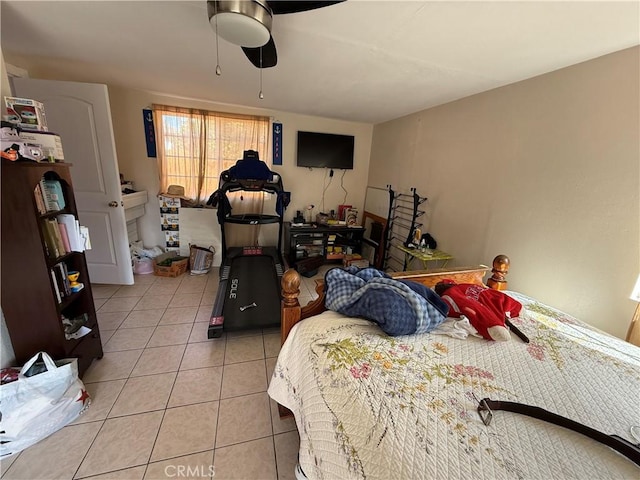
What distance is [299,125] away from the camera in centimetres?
385

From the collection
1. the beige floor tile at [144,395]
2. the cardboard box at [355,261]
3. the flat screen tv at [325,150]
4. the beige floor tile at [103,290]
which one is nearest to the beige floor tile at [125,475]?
the beige floor tile at [144,395]

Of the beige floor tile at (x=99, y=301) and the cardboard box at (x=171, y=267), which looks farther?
the cardboard box at (x=171, y=267)

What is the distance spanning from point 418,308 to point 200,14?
2.00 m

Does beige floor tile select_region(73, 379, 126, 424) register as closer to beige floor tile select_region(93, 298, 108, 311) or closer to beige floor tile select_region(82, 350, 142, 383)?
beige floor tile select_region(82, 350, 142, 383)

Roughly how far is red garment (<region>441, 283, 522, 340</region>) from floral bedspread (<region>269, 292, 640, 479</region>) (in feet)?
0.32

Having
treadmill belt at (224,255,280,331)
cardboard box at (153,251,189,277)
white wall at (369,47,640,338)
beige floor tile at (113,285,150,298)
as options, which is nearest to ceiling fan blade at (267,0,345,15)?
white wall at (369,47,640,338)

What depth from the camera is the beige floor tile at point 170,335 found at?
207cm

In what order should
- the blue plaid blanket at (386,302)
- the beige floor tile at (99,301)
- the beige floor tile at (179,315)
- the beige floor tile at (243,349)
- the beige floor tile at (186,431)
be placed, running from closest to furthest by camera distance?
1. the blue plaid blanket at (386,302)
2. the beige floor tile at (186,431)
3. the beige floor tile at (243,349)
4. the beige floor tile at (179,315)
5. the beige floor tile at (99,301)

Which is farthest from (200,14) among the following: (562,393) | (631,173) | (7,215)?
(631,173)

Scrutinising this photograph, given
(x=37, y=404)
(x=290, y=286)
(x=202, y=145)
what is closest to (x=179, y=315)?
(x=37, y=404)

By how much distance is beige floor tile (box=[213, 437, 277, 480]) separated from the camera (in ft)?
4.02

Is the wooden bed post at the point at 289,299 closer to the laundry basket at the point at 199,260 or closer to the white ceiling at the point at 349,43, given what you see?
the white ceiling at the point at 349,43

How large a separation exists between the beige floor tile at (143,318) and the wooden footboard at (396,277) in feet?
4.94

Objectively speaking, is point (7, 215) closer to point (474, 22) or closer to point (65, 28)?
point (65, 28)
